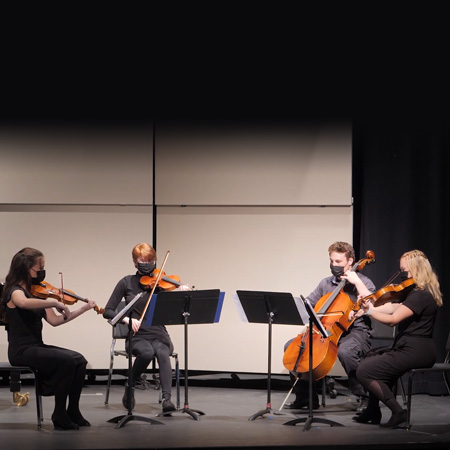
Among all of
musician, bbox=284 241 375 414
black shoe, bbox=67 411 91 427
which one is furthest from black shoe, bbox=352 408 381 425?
black shoe, bbox=67 411 91 427

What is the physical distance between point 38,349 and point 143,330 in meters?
0.99

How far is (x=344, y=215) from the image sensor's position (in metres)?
6.68

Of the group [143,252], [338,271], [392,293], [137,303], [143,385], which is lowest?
[143,385]

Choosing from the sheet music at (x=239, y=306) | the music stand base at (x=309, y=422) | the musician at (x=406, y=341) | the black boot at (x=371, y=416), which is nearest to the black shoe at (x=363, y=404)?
the black boot at (x=371, y=416)

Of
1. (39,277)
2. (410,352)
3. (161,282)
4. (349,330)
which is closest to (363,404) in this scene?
(349,330)

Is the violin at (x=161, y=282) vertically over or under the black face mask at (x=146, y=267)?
under

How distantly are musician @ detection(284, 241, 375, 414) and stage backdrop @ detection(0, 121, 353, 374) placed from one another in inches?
29.6

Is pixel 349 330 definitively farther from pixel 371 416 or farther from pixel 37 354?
pixel 37 354

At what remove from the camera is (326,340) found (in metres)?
5.45

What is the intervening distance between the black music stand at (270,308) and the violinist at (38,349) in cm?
112

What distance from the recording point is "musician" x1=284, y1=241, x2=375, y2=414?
18.5 feet

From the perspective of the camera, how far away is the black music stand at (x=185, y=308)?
5.16 m

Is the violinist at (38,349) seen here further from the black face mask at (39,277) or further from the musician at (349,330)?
the musician at (349,330)

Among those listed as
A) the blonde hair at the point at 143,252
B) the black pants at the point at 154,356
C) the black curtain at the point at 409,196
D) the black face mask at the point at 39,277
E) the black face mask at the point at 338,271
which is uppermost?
the black curtain at the point at 409,196
